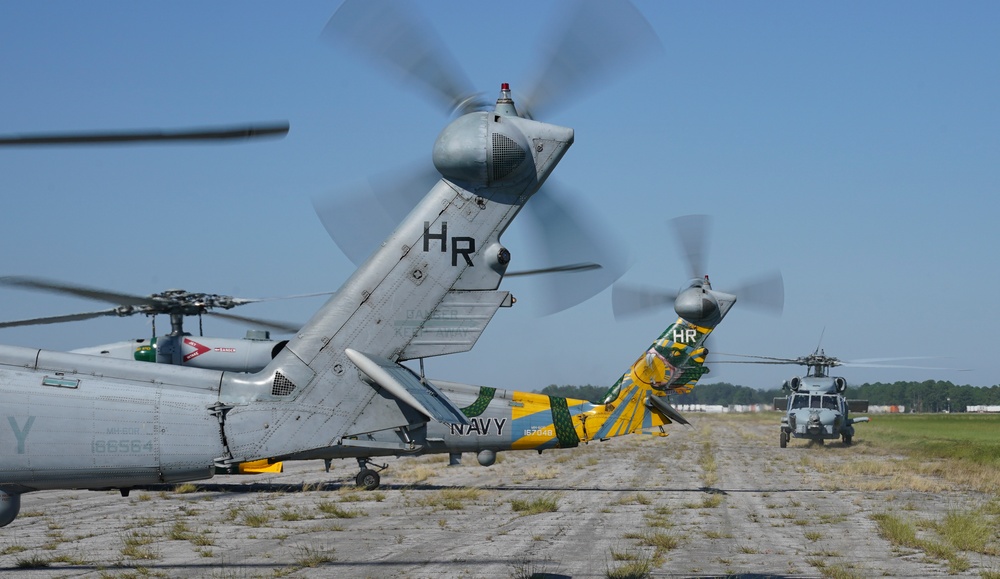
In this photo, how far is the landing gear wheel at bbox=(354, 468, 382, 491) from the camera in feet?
78.6

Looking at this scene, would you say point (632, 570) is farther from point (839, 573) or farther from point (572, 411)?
point (572, 411)

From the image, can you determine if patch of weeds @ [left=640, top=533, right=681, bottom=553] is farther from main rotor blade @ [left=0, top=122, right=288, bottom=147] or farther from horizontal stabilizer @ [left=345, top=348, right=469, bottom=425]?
main rotor blade @ [left=0, top=122, right=288, bottom=147]

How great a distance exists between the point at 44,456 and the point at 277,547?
19.7ft

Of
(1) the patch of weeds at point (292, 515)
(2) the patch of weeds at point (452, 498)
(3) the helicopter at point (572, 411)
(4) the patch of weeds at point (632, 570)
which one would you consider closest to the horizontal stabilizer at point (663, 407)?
(3) the helicopter at point (572, 411)

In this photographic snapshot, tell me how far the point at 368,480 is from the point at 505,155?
656 inches

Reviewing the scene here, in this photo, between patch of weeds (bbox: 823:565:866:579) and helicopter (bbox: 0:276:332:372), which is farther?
helicopter (bbox: 0:276:332:372)

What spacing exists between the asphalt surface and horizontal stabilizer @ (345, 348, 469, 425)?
3718 millimetres

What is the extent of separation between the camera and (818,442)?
161 ft

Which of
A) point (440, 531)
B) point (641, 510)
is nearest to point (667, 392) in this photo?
point (641, 510)

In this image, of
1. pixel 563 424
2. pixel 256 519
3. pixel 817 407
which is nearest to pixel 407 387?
pixel 256 519

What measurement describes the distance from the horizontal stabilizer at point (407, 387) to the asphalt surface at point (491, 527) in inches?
146

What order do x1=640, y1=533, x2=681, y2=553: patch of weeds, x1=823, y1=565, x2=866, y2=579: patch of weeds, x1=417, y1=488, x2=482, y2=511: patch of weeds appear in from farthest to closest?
x1=417, y1=488, x2=482, y2=511: patch of weeds < x1=640, y1=533, x2=681, y2=553: patch of weeds < x1=823, y1=565, x2=866, y2=579: patch of weeds

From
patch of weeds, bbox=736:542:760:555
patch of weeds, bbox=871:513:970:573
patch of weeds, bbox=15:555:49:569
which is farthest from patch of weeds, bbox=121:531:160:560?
patch of weeds, bbox=871:513:970:573

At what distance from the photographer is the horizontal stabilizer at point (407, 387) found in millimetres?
8883
